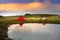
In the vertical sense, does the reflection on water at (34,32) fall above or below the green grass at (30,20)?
below

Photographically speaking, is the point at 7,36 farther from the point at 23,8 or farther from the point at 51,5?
the point at 51,5

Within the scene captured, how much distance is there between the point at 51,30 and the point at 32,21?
253mm

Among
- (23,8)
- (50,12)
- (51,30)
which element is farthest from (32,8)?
(51,30)

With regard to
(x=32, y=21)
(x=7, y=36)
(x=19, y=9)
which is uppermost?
(x=19, y=9)

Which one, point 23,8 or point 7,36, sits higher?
point 23,8

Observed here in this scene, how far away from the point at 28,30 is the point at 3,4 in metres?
0.41

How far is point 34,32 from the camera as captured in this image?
1.52 metres

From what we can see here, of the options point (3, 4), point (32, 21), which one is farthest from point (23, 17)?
point (3, 4)

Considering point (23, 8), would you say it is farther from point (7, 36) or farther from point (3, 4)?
point (7, 36)

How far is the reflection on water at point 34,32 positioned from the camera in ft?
4.91

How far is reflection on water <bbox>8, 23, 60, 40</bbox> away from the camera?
4.91ft

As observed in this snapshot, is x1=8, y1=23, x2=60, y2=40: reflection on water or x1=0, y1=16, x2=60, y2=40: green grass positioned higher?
x1=0, y1=16, x2=60, y2=40: green grass

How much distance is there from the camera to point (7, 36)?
1.51 m

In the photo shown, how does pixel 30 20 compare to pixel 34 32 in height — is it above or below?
above
